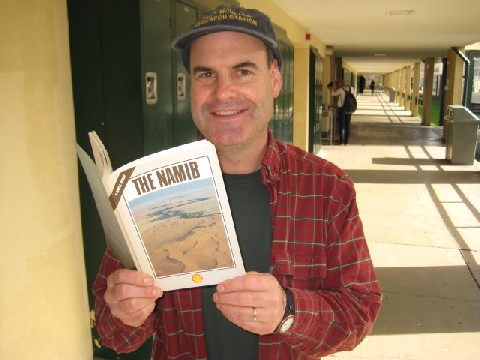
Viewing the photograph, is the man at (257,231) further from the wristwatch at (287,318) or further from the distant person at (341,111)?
the distant person at (341,111)

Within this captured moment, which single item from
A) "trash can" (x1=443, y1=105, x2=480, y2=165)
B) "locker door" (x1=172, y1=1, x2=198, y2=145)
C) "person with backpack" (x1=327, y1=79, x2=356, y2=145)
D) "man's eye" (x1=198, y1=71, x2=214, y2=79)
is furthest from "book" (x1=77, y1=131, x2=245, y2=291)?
"person with backpack" (x1=327, y1=79, x2=356, y2=145)

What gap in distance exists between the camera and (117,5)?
253cm

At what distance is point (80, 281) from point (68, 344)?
34 centimetres

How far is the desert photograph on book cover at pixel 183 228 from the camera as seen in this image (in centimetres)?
96

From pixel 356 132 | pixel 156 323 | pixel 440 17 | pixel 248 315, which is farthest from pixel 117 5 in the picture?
pixel 356 132

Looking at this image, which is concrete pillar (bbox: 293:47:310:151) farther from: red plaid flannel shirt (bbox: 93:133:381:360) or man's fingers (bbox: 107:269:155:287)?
man's fingers (bbox: 107:269:155:287)

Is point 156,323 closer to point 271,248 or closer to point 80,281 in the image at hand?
point 271,248

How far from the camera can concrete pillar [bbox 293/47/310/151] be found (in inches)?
355

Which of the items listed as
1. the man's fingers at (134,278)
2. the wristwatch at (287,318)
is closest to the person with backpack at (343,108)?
the wristwatch at (287,318)

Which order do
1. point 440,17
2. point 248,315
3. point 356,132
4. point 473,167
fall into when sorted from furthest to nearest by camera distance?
point 356,132, point 473,167, point 440,17, point 248,315

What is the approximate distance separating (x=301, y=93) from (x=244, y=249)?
808cm

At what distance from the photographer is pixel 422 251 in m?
5.06

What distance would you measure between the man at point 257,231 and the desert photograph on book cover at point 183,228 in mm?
240

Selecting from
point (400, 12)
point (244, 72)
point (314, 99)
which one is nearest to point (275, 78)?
point (244, 72)
